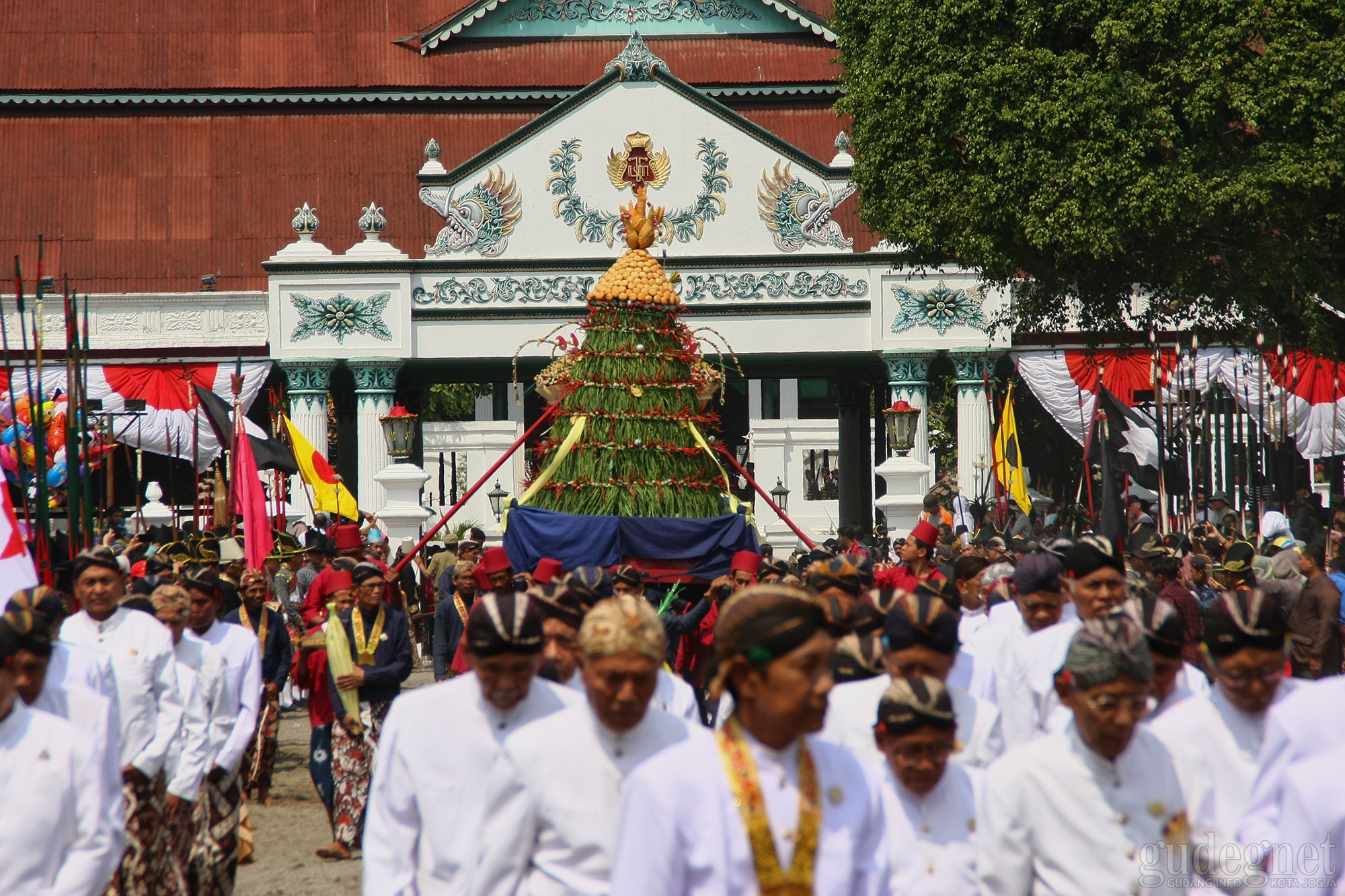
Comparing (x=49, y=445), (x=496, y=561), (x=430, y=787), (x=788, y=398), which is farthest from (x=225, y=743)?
(x=788, y=398)

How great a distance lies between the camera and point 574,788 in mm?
4176

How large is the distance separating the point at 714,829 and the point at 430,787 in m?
1.32

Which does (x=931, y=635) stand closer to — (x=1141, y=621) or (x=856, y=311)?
(x=1141, y=621)

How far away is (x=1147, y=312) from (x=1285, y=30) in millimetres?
4295

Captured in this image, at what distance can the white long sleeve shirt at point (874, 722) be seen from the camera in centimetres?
523

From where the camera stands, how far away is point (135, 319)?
26.2 metres

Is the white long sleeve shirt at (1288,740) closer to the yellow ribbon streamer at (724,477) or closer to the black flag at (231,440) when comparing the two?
the yellow ribbon streamer at (724,477)

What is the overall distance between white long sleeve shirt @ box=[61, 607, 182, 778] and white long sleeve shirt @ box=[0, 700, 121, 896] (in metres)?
2.23

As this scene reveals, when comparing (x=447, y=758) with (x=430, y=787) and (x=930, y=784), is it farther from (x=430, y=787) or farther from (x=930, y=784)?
(x=930, y=784)

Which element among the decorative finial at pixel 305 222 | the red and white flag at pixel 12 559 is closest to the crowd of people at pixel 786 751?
the red and white flag at pixel 12 559

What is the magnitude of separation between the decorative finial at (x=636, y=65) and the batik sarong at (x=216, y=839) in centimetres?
1784

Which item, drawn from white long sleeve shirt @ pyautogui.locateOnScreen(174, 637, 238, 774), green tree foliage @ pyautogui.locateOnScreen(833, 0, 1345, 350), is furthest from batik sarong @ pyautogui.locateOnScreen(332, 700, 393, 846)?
green tree foliage @ pyautogui.locateOnScreen(833, 0, 1345, 350)

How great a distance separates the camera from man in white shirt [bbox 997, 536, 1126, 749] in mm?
6273

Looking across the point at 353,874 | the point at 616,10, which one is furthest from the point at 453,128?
the point at 353,874
